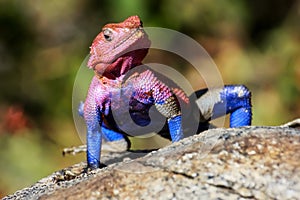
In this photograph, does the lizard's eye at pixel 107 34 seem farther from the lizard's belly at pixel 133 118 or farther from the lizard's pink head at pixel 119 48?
the lizard's belly at pixel 133 118

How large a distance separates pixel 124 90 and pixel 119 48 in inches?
10.3

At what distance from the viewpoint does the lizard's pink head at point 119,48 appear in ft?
11.7

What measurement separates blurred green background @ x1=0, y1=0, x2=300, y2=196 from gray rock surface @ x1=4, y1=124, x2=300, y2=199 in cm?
450

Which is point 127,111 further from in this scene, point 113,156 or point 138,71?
point 113,156

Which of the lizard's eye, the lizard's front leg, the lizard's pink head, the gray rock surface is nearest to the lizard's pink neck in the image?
the lizard's pink head

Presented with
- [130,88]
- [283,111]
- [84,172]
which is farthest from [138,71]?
[283,111]

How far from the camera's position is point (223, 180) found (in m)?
2.79

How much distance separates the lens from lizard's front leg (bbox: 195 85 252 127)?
4.30m

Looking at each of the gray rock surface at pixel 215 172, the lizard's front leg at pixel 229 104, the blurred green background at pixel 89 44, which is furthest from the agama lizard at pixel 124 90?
the blurred green background at pixel 89 44

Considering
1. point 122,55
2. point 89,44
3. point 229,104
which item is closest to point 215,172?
point 122,55

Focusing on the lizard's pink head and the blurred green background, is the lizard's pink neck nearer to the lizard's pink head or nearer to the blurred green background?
the lizard's pink head

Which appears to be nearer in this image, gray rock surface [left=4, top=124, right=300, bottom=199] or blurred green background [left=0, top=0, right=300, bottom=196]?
gray rock surface [left=4, top=124, right=300, bottom=199]

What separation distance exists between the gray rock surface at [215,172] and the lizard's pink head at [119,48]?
0.66 meters

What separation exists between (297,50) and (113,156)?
4446 mm
